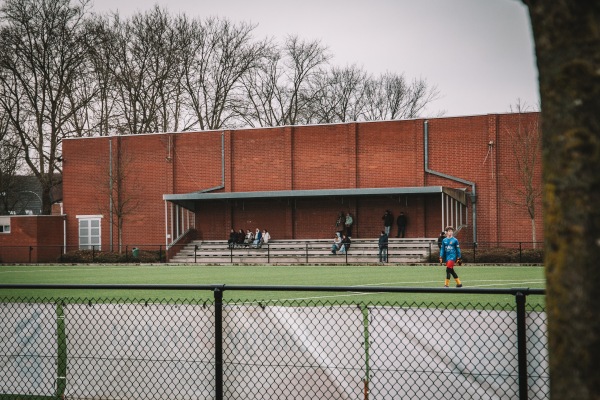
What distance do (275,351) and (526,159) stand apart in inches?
1500

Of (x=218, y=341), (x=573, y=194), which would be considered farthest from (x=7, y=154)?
(x=573, y=194)

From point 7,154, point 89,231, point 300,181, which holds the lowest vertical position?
point 89,231

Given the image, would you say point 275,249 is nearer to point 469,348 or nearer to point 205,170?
point 205,170

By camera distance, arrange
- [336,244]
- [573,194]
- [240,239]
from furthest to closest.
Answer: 1. [240,239]
2. [336,244]
3. [573,194]

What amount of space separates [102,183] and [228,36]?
63.8 feet

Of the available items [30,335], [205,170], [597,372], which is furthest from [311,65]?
[597,372]

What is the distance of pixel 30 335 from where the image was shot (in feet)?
24.3

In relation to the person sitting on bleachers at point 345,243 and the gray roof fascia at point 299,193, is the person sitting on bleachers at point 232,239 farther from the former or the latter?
the person sitting on bleachers at point 345,243

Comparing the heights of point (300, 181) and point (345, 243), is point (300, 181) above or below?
above

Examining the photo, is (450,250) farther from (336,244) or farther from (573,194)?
(336,244)

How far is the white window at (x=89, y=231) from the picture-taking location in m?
51.6

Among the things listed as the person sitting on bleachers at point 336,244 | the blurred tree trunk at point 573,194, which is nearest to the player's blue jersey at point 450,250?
the blurred tree trunk at point 573,194

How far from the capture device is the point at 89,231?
5184cm

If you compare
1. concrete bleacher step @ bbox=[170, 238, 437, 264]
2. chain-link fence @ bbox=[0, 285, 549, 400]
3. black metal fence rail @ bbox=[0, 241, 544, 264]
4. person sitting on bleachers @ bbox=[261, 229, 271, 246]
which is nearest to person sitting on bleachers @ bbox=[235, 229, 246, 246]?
concrete bleacher step @ bbox=[170, 238, 437, 264]
